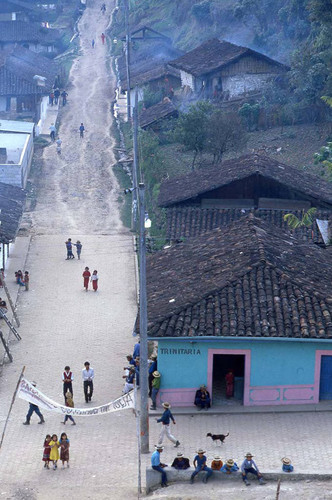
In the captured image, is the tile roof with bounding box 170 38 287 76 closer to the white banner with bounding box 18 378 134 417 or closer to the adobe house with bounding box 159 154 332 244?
the adobe house with bounding box 159 154 332 244

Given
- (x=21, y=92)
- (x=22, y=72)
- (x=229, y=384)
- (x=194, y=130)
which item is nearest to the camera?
(x=229, y=384)

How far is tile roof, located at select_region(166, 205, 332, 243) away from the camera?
33719 millimetres

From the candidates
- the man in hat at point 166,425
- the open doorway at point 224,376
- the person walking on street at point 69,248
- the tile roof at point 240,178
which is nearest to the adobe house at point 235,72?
the tile roof at point 240,178

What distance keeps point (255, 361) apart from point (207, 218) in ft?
39.4

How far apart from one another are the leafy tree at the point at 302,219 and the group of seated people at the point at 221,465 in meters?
14.0

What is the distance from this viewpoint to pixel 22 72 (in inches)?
2574

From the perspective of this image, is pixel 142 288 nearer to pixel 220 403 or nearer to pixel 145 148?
pixel 220 403

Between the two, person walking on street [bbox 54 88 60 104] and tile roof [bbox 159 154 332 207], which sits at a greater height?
person walking on street [bbox 54 88 60 104]

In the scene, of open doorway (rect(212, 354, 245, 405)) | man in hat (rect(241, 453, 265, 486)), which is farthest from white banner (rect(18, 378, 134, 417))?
open doorway (rect(212, 354, 245, 405))

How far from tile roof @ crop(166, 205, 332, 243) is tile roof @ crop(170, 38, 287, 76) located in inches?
1008

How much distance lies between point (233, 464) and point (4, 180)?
32.1 m

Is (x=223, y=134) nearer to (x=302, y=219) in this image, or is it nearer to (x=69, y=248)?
(x=69, y=248)

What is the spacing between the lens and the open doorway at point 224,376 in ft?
78.7

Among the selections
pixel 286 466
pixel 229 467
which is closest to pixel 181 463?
pixel 229 467
